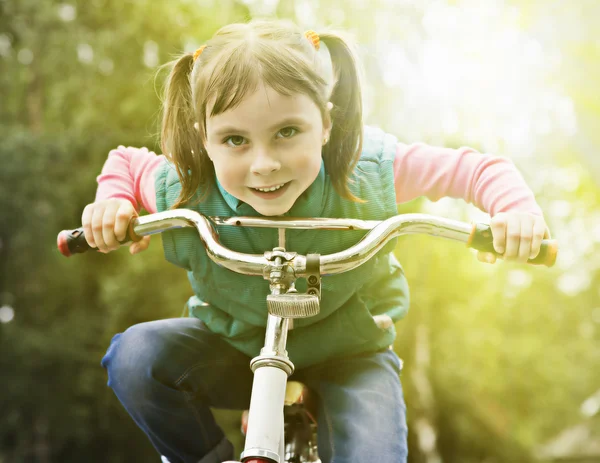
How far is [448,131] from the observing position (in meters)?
5.68

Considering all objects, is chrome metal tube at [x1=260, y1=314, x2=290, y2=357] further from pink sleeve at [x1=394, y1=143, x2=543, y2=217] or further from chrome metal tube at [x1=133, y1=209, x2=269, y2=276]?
pink sleeve at [x1=394, y1=143, x2=543, y2=217]

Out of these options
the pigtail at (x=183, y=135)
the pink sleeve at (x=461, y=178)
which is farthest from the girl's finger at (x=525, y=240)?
the pigtail at (x=183, y=135)

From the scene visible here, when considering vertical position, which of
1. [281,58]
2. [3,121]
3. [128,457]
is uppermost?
[281,58]

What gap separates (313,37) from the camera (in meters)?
1.42

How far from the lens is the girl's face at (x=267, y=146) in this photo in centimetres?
117

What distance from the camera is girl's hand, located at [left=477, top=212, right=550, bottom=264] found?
119 centimetres

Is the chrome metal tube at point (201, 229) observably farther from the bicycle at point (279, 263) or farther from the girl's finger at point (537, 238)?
the girl's finger at point (537, 238)

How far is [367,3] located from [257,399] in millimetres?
5410

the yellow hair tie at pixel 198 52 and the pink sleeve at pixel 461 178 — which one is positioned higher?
the yellow hair tie at pixel 198 52

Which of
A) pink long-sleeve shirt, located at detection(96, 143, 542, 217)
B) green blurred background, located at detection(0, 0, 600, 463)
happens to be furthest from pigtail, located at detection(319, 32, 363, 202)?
green blurred background, located at detection(0, 0, 600, 463)

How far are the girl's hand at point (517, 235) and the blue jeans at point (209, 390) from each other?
1.29 ft

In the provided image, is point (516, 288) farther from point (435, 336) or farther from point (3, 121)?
point (3, 121)

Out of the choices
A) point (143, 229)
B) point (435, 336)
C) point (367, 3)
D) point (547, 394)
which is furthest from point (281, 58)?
point (547, 394)

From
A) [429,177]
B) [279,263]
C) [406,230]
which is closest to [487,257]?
[406,230]
